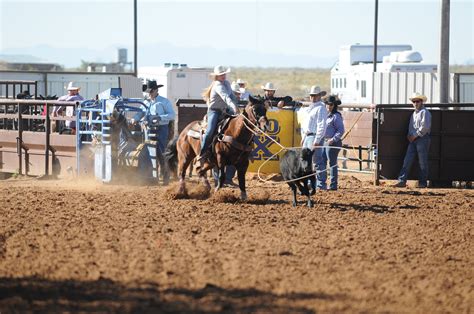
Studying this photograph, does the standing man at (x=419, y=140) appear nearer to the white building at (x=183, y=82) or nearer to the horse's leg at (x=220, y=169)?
the horse's leg at (x=220, y=169)

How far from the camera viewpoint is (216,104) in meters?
15.0

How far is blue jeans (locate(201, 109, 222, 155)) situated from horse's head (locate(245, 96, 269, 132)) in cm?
71

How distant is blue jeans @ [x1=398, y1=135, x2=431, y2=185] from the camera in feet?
58.9

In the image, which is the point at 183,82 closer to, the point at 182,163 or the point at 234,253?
the point at 182,163

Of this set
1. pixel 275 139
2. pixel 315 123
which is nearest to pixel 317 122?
pixel 315 123

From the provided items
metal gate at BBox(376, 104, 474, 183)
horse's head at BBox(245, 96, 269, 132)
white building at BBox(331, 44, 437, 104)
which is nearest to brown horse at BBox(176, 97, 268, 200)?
horse's head at BBox(245, 96, 269, 132)

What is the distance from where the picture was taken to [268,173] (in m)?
20.0

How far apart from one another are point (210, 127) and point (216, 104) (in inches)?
15.4

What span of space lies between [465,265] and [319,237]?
2046 millimetres

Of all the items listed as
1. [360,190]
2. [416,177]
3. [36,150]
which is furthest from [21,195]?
[416,177]

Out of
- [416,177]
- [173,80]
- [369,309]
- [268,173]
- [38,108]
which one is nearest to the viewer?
[369,309]

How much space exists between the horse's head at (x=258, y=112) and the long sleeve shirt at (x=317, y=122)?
1.41 m

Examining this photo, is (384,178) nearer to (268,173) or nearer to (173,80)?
(268,173)

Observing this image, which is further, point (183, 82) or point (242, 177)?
point (183, 82)
